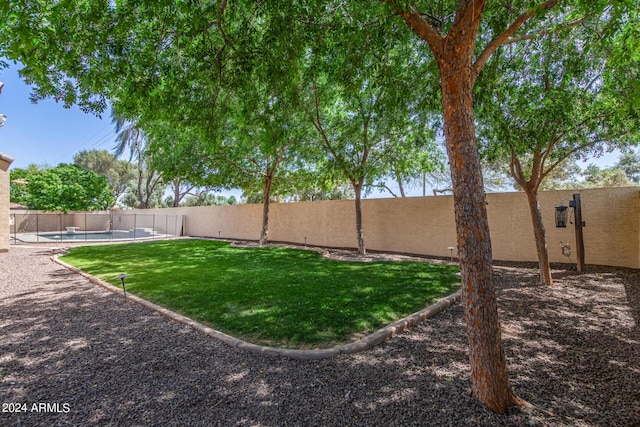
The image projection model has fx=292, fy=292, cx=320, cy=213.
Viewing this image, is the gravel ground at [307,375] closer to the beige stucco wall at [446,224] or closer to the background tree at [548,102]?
the background tree at [548,102]

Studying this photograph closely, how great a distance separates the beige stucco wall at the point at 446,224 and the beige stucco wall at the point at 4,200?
8.78 metres

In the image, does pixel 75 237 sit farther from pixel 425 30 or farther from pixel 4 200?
pixel 425 30

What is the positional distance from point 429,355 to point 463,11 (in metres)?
2.89

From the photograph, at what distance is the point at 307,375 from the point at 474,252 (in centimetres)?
164

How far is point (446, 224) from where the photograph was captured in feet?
28.7

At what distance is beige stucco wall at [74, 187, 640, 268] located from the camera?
21.0ft

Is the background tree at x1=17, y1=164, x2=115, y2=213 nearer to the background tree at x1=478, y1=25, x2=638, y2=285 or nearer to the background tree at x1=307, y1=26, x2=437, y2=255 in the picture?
the background tree at x1=307, y1=26, x2=437, y2=255

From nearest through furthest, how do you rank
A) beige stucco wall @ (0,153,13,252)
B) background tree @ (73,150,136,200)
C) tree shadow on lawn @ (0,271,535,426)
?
1. tree shadow on lawn @ (0,271,535,426)
2. beige stucco wall @ (0,153,13,252)
3. background tree @ (73,150,136,200)

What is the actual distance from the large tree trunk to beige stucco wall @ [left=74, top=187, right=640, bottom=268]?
6814mm

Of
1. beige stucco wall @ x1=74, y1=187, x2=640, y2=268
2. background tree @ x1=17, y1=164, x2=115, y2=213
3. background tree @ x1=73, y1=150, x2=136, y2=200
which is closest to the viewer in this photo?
beige stucco wall @ x1=74, y1=187, x2=640, y2=268

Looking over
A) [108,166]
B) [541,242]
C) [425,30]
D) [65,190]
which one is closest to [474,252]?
[425,30]

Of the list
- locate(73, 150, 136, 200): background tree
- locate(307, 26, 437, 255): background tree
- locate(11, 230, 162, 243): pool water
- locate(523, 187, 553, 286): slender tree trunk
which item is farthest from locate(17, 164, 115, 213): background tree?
locate(523, 187, 553, 286): slender tree trunk

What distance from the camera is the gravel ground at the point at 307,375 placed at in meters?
1.93

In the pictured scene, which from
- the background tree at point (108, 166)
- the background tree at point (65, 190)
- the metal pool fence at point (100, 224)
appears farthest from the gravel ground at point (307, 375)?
the background tree at point (108, 166)
